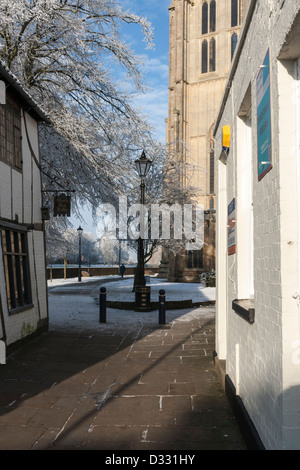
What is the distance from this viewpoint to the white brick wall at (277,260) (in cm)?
285

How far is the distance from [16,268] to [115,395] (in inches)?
178

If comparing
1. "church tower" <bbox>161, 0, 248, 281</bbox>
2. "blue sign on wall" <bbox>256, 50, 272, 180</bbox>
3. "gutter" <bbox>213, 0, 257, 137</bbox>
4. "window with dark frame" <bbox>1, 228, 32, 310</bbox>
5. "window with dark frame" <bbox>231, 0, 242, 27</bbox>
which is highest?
"window with dark frame" <bbox>231, 0, 242, 27</bbox>

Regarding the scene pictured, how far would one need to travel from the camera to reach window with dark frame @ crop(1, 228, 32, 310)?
8711 millimetres

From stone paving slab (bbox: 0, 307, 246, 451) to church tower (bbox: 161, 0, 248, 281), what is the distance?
2841 cm

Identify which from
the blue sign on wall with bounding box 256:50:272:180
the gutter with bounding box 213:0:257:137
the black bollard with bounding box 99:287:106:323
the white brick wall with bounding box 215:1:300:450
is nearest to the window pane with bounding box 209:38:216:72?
the black bollard with bounding box 99:287:106:323

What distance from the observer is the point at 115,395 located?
5.79 metres

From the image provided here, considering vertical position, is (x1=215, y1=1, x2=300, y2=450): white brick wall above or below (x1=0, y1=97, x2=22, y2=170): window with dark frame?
below

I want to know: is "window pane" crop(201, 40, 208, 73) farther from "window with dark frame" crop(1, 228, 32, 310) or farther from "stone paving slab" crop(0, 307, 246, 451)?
"stone paving slab" crop(0, 307, 246, 451)

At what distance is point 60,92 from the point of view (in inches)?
524

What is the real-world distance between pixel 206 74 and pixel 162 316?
31.7m

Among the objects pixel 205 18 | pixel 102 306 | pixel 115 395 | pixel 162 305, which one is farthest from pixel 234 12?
pixel 115 395

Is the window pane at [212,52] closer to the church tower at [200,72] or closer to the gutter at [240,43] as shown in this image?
the church tower at [200,72]
